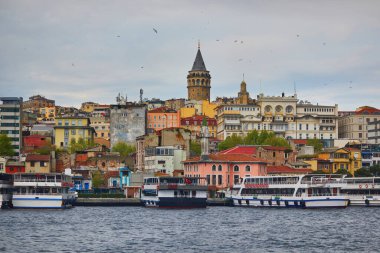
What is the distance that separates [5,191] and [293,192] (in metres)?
30.0

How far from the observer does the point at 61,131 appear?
161875mm

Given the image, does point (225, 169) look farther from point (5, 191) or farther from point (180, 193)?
point (5, 191)

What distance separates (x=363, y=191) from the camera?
3994 inches

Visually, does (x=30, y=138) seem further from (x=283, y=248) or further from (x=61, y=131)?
(x=283, y=248)

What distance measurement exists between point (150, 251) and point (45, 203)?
3841 cm

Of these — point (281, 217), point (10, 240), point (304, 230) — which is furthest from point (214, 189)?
point (10, 240)

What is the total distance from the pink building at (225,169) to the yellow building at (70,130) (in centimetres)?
5157

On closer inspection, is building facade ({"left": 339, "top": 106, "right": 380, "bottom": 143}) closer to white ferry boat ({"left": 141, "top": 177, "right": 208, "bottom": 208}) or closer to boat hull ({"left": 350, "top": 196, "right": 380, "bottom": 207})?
boat hull ({"left": 350, "top": 196, "right": 380, "bottom": 207})

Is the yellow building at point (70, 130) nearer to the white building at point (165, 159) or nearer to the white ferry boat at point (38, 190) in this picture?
the white building at point (165, 159)

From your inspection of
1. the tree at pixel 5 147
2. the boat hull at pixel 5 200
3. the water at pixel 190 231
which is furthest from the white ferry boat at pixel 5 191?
the tree at pixel 5 147

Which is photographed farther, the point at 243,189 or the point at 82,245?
the point at 243,189

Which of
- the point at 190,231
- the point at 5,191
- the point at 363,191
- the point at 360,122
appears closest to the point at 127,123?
the point at 360,122

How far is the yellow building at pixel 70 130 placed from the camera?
162 meters

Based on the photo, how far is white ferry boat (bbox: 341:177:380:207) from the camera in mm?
99938
